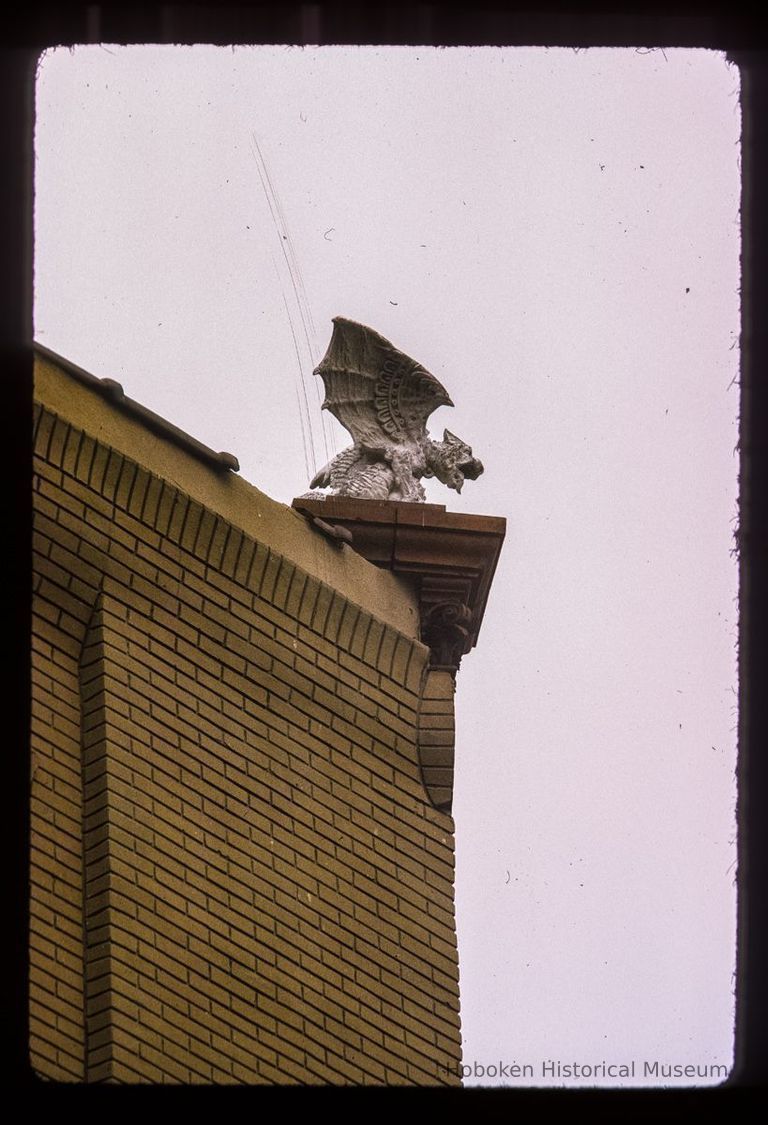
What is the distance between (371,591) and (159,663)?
1.77 m

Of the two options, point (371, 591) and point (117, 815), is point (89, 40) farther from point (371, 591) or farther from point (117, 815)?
point (371, 591)

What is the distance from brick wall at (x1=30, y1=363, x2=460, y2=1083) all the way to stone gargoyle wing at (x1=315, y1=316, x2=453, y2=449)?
187 cm

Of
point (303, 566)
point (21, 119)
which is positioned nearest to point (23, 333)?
point (21, 119)

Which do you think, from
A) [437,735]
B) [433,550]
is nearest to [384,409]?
[433,550]

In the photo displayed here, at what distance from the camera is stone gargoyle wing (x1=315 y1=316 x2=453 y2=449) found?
15.5 m

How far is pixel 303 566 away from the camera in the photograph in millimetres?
13320

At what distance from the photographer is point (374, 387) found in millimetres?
15641

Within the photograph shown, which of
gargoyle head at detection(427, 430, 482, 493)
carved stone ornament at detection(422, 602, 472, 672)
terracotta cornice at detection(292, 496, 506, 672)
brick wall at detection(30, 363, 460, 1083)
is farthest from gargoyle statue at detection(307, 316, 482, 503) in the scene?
brick wall at detection(30, 363, 460, 1083)

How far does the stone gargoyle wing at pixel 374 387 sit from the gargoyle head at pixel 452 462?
0.14 m

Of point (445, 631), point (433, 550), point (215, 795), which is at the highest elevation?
point (433, 550)

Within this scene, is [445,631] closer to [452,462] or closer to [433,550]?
[433,550]

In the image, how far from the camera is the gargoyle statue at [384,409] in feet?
50.3

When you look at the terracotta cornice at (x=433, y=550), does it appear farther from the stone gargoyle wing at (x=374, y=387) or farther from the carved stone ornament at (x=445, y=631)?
the stone gargoyle wing at (x=374, y=387)

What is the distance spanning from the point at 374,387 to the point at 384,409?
0.14 meters
